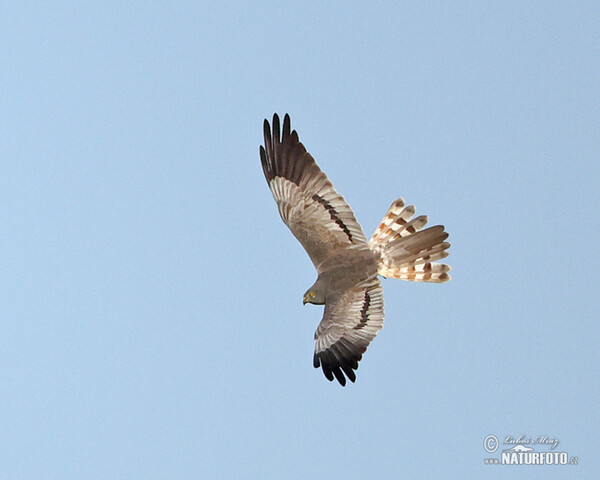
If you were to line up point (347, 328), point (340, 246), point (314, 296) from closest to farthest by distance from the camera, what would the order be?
point (347, 328), point (314, 296), point (340, 246)

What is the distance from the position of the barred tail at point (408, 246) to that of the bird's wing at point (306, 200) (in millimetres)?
303

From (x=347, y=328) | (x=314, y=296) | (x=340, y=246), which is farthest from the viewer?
(x=340, y=246)

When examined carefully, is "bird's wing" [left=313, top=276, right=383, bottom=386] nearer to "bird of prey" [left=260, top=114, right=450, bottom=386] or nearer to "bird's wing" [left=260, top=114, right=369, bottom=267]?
"bird of prey" [left=260, top=114, right=450, bottom=386]

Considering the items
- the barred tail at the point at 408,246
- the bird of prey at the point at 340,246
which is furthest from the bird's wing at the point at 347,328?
the barred tail at the point at 408,246

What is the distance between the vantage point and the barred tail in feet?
52.2

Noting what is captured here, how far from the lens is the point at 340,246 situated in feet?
52.4

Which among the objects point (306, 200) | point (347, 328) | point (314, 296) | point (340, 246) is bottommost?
point (347, 328)

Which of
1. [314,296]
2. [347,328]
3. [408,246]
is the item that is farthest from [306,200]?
[347,328]

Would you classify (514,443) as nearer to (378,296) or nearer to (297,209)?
(378,296)

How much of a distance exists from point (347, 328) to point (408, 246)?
1.42 meters

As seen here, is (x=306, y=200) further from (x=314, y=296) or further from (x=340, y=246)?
(x=314, y=296)

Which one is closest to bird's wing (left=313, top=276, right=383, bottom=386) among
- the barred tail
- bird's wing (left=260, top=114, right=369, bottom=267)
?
the barred tail

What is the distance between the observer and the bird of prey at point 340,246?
51.0ft

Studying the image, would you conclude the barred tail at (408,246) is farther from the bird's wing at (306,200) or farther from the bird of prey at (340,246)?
the bird's wing at (306,200)
